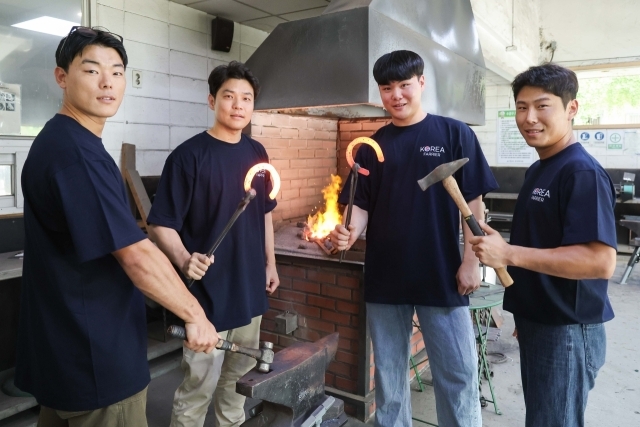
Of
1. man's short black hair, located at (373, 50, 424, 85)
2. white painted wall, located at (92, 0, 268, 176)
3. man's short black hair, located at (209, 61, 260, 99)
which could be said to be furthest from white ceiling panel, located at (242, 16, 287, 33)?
man's short black hair, located at (373, 50, 424, 85)

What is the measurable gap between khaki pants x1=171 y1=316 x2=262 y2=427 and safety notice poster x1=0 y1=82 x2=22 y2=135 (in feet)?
7.53

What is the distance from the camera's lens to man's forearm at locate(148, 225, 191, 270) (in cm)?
242

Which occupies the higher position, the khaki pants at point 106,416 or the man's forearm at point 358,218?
the man's forearm at point 358,218

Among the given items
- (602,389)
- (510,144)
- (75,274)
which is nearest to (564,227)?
(75,274)

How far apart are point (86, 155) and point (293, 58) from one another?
2.48m

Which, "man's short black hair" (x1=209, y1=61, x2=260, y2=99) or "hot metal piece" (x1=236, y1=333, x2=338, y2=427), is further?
"man's short black hair" (x1=209, y1=61, x2=260, y2=99)

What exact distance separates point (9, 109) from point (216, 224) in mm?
2209

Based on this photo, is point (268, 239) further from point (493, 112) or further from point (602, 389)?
point (493, 112)

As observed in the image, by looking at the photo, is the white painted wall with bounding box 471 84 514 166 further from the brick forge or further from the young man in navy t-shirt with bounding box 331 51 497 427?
the young man in navy t-shirt with bounding box 331 51 497 427

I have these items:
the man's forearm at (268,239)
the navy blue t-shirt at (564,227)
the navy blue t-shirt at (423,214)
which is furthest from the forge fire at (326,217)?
the navy blue t-shirt at (564,227)

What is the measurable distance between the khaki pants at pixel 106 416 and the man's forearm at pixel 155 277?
37cm

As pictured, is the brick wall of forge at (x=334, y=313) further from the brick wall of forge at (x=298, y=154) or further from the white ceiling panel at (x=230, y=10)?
the white ceiling panel at (x=230, y=10)

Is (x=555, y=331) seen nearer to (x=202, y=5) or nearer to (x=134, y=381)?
(x=134, y=381)

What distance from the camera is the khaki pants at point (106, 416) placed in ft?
5.45
